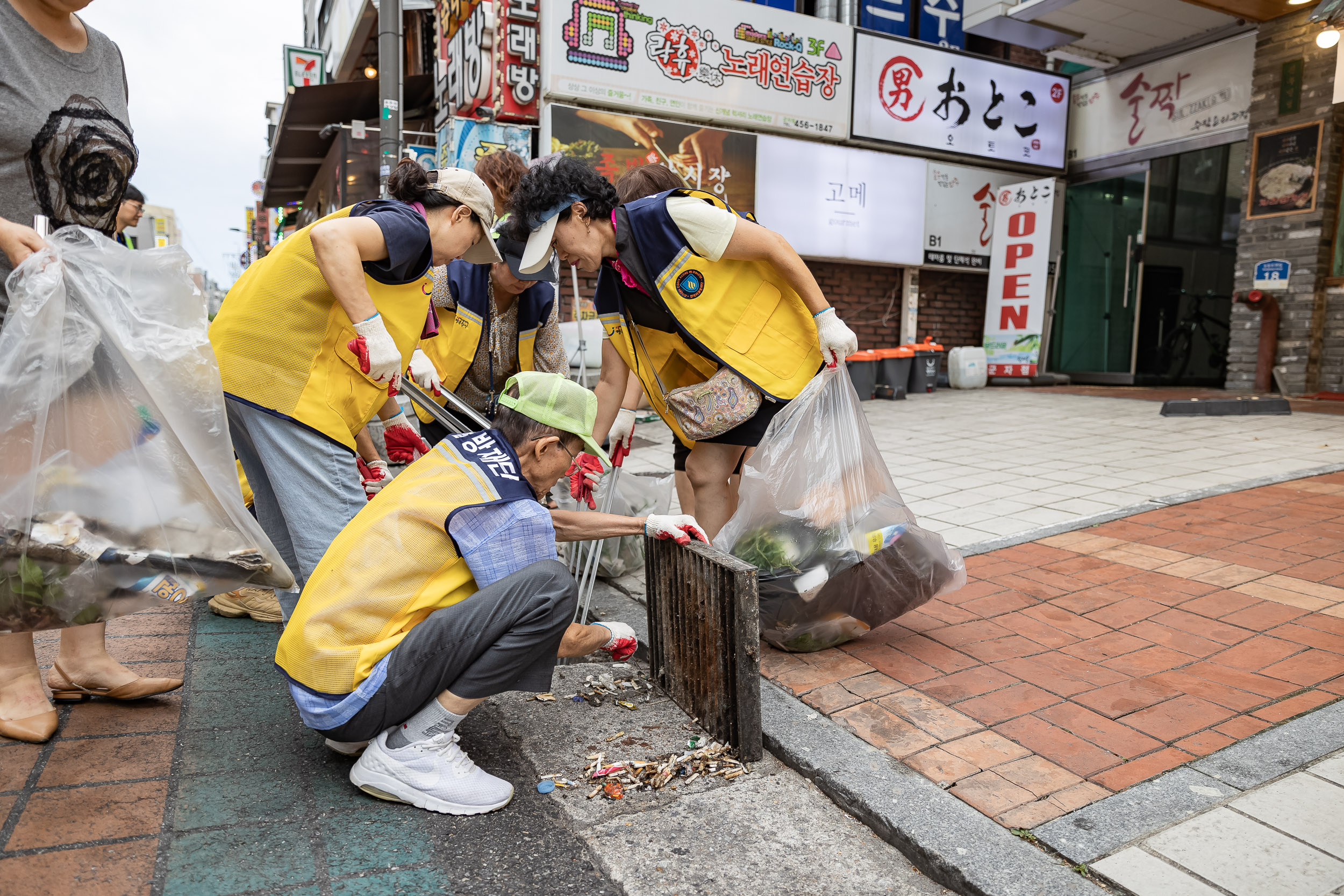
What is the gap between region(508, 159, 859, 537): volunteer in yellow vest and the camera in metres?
2.71

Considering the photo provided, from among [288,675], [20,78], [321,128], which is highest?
[321,128]

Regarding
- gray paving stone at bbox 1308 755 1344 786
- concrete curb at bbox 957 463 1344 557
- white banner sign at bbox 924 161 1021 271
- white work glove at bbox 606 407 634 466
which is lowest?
gray paving stone at bbox 1308 755 1344 786

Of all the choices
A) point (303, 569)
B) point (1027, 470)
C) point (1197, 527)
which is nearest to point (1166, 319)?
point (1027, 470)

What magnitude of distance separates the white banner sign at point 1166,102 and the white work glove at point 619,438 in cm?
1048

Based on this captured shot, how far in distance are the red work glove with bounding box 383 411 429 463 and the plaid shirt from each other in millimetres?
1112

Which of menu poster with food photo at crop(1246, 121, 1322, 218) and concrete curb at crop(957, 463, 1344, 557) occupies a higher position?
menu poster with food photo at crop(1246, 121, 1322, 218)

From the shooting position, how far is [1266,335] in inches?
401

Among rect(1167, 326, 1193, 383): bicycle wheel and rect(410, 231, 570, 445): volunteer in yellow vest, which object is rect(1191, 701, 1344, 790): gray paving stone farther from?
rect(1167, 326, 1193, 383): bicycle wheel

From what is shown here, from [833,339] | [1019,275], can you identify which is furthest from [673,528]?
[1019,275]

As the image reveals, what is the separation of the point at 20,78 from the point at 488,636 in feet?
5.65

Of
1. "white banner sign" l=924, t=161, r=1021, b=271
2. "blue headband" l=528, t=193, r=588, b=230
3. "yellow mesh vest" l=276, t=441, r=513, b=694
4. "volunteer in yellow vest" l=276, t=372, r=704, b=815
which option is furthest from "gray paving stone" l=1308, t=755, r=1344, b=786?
"white banner sign" l=924, t=161, r=1021, b=271

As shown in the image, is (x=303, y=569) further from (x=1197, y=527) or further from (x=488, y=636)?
(x=1197, y=527)

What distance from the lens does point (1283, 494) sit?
4.77 meters

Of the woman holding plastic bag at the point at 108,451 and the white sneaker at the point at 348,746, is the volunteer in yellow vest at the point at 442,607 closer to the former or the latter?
the white sneaker at the point at 348,746
